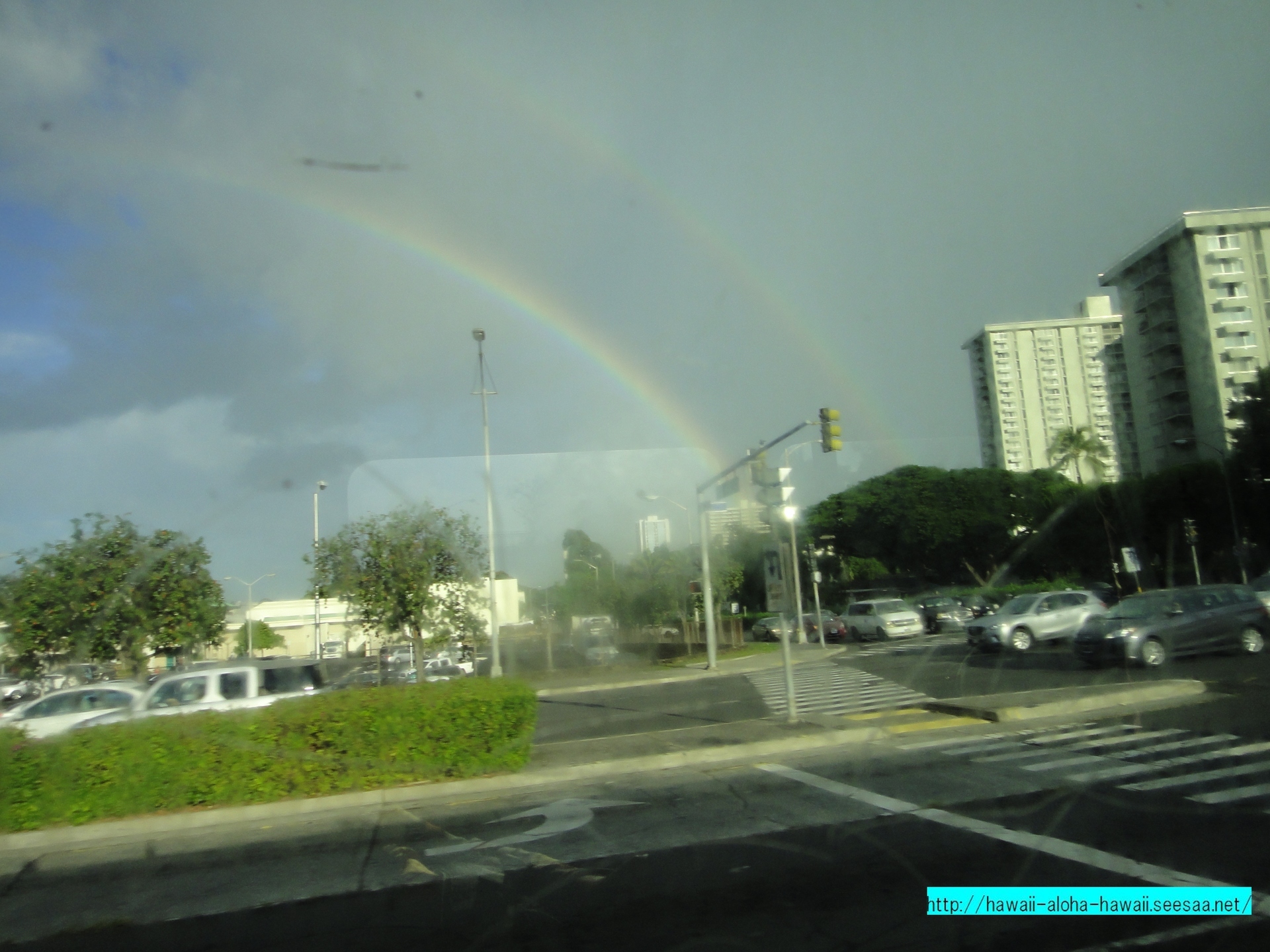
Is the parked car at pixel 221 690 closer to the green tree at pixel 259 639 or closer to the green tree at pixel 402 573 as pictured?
the green tree at pixel 402 573

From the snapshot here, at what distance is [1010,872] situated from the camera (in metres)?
6.36

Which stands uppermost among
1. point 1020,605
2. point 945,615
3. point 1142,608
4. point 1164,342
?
point 1164,342

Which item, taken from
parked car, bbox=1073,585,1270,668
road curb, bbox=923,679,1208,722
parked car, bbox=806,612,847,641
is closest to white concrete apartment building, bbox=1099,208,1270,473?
parked car, bbox=806,612,847,641

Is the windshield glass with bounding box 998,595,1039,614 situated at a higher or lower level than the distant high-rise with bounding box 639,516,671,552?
lower

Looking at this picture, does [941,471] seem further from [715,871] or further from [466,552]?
[715,871]

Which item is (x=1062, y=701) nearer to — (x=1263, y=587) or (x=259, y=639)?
(x=1263, y=587)

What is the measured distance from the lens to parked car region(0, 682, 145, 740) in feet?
57.1

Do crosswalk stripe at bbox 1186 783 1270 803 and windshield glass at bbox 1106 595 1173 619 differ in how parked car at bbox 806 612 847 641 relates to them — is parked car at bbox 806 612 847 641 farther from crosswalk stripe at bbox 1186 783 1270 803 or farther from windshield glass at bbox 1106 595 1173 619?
crosswalk stripe at bbox 1186 783 1270 803

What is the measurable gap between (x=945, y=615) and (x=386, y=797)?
3489 cm

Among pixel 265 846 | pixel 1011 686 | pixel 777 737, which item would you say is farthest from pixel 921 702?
pixel 265 846

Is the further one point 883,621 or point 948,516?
point 948,516

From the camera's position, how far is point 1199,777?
8.83 meters

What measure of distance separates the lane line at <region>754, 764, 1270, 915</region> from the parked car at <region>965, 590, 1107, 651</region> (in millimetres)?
16366

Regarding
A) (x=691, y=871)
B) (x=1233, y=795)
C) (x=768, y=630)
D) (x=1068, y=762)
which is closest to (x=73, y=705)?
(x=691, y=871)
